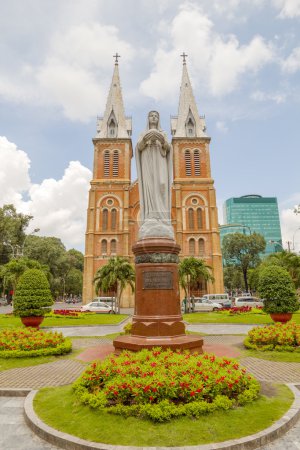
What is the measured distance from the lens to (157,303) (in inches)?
269

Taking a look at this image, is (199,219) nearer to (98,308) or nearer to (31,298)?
(98,308)

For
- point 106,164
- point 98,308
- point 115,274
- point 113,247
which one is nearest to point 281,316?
point 115,274

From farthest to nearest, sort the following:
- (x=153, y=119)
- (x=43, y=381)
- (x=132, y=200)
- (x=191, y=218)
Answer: (x=132, y=200), (x=191, y=218), (x=153, y=119), (x=43, y=381)

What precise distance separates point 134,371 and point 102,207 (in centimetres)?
3604

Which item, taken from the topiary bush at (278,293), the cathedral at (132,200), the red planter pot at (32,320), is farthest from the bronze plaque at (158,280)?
the cathedral at (132,200)

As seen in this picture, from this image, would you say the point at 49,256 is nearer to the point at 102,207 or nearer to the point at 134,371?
the point at 102,207

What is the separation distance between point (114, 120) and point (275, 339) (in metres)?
40.7

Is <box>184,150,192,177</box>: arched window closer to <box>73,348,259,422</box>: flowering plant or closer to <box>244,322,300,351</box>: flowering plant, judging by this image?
<box>244,322,300,351</box>: flowering plant

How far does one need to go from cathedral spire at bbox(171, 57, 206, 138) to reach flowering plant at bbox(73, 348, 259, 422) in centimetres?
4075

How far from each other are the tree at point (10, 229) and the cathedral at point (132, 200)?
11.7 m

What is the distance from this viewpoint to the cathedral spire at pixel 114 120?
43.8 metres

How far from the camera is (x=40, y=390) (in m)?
5.43

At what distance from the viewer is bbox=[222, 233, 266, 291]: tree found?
51.0 metres

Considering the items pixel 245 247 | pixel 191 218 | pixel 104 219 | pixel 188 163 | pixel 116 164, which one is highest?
pixel 116 164
